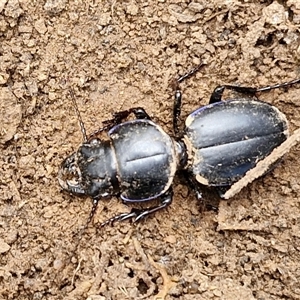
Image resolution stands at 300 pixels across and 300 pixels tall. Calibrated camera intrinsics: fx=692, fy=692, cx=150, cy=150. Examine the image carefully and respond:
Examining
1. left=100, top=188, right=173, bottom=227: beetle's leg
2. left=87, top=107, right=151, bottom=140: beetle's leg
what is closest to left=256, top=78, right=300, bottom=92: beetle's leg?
left=87, top=107, right=151, bottom=140: beetle's leg

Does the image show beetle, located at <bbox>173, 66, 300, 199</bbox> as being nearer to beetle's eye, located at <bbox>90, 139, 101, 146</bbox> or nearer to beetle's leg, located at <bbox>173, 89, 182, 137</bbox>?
beetle's leg, located at <bbox>173, 89, 182, 137</bbox>

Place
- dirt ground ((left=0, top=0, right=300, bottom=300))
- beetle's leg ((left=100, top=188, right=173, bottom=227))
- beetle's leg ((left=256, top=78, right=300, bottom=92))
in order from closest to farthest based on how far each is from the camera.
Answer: dirt ground ((left=0, top=0, right=300, bottom=300)) < beetle's leg ((left=100, top=188, right=173, bottom=227)) < beetle's leg ((left=256, top=78, right=300, bottom=92))

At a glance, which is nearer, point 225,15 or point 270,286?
point 270,286

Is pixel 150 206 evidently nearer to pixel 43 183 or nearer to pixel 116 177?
pixel 116 177

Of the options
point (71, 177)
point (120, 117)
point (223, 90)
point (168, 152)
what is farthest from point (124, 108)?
point (223, 90)

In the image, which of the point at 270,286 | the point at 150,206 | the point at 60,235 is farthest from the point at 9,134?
the point at 270,286

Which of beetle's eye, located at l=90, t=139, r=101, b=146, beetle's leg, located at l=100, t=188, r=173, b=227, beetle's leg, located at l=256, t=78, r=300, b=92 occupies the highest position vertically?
beetle's leg, located at l=256, t=78, r=300, b=92
